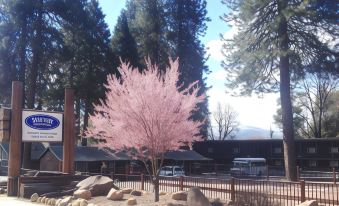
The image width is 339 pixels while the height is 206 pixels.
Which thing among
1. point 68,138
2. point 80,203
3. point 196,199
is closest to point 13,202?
point 80,203

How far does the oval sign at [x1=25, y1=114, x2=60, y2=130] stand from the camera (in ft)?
77.6

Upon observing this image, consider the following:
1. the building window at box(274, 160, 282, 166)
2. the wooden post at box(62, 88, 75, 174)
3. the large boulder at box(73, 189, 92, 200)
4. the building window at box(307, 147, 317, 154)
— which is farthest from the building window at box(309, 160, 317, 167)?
the large boulder at box(73, 189, 92, 200)

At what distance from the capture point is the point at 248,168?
46.4 metres

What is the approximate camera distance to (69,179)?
908 inches

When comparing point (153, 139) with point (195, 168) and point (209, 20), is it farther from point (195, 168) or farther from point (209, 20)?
point (209, 20)

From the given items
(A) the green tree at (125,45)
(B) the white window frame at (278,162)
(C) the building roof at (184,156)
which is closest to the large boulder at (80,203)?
(C) the building roof at (184,156)

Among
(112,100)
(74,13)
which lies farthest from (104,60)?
(112,100)

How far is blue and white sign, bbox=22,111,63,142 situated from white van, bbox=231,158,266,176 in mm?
24328

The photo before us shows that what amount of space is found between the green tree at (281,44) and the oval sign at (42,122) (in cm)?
1538

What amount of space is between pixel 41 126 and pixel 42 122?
22cm

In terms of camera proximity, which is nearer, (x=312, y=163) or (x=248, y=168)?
(x=248, y=168)

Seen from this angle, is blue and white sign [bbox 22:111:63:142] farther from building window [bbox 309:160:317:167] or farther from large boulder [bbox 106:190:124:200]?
building window [bbox 309:160:317:167]

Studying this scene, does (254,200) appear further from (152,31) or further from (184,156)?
(152,31)

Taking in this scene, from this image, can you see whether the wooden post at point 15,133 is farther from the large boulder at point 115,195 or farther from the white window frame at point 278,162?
the white window frame at point 278,162
